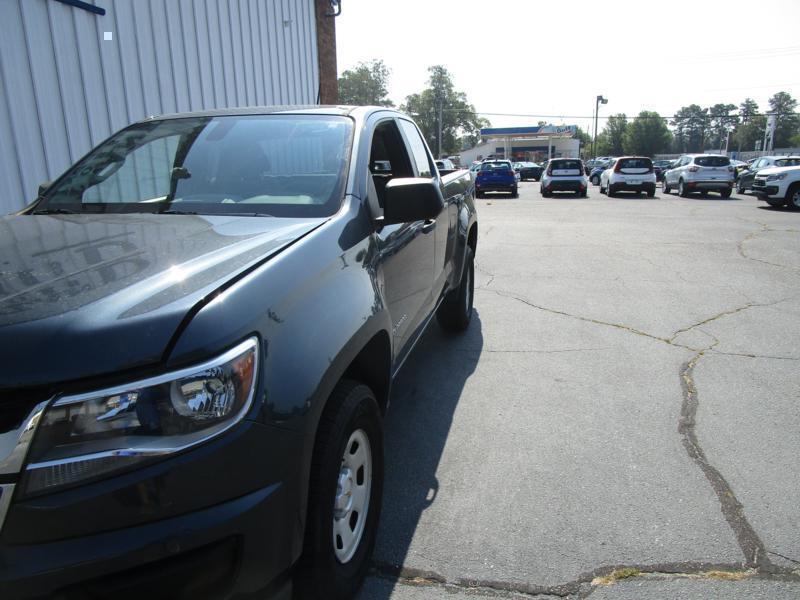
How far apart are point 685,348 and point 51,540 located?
16.5 ft

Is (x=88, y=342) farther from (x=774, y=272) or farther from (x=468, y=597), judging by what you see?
(x=774, y=272)

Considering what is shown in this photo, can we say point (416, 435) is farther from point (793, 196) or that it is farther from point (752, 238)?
point (793, 196)

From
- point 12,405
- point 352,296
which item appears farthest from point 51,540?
point 352,296

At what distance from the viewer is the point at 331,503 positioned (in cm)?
183

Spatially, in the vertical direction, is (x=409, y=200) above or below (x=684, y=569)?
above

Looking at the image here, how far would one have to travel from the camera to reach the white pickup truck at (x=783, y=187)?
17.5 meters

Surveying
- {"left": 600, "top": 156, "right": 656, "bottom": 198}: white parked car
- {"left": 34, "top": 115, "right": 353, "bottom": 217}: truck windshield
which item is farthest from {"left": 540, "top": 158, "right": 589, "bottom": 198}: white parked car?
{"left": 34, "top": 115, "right": 353, "bottom": 217}: truck windshield

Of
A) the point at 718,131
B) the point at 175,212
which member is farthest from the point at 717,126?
the point at 175,212

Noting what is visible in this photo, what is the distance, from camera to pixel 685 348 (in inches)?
200

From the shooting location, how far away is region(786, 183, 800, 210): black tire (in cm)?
1755

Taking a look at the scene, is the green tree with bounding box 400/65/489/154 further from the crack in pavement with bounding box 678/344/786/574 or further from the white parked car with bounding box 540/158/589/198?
the crack in pavement with bounding box 678/344/786/574

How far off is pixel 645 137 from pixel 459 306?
135m

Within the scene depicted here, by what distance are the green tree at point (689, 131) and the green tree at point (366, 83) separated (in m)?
92.6

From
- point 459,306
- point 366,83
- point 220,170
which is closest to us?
point 220,170
